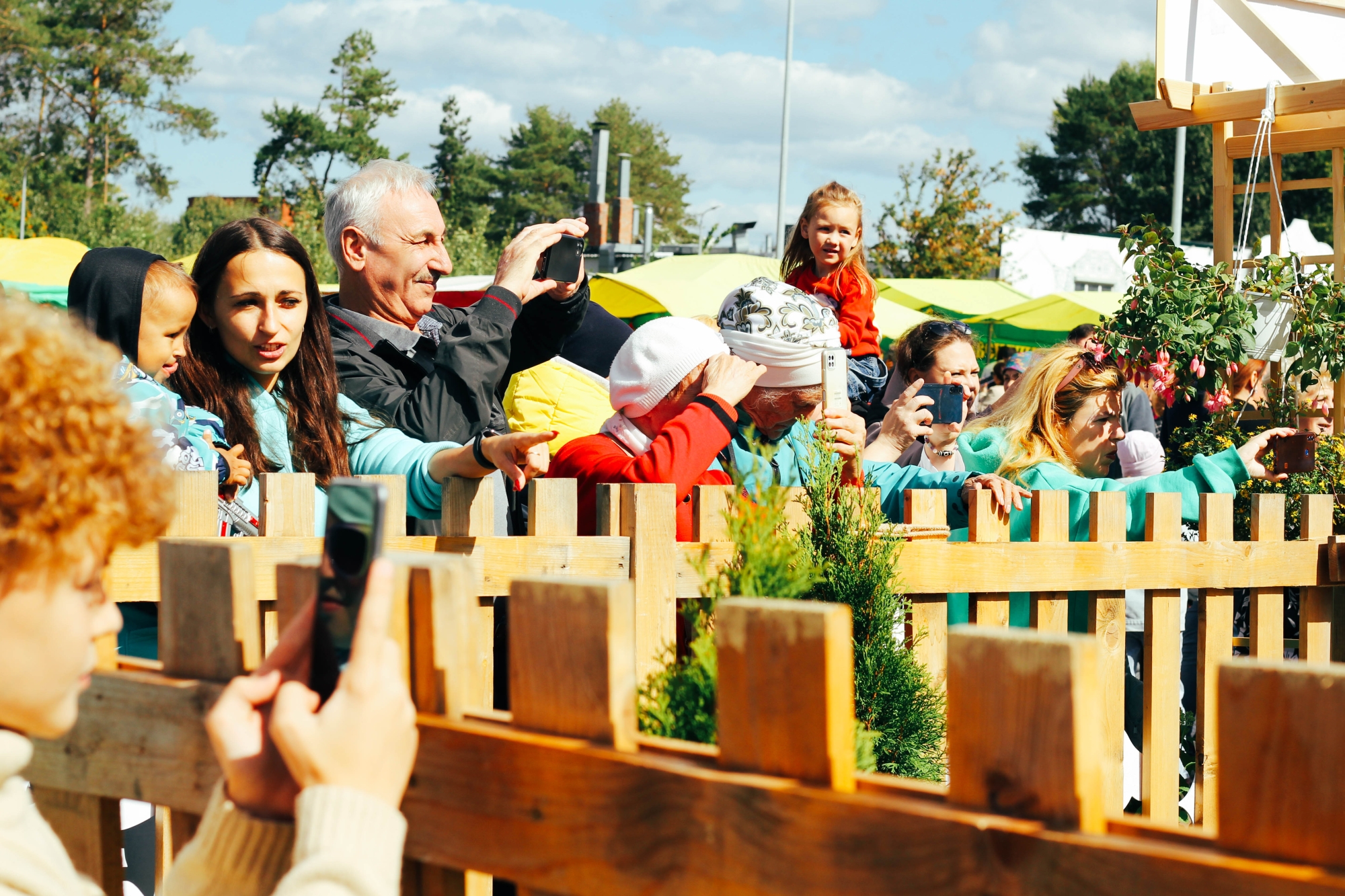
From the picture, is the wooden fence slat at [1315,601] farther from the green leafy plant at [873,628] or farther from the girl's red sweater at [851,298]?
the girl's red sweater at [851,298]

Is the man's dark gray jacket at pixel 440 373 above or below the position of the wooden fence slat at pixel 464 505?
above

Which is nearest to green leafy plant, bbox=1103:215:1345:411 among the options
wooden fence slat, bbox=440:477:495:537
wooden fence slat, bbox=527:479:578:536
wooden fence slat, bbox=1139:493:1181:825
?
wooden fence slat, bbox=1139:493:1181:825

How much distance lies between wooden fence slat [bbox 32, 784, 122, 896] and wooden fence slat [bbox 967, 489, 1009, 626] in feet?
6.19

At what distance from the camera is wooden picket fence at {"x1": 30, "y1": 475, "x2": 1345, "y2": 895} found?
2.73ft

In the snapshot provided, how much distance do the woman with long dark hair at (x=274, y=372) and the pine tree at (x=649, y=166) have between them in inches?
2932

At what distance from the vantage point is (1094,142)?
59.2m

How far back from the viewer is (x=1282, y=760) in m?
0.82

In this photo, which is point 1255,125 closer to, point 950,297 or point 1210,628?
point 1210,628

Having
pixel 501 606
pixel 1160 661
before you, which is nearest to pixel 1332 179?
pixel 1160 661

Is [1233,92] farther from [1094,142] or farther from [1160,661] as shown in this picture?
[1094,142]

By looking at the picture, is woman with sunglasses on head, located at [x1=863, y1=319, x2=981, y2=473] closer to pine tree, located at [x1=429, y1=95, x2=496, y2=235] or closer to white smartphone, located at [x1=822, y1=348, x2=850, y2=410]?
white smartphone, located at [x1=822, y1=348, x2=850, y2=410]

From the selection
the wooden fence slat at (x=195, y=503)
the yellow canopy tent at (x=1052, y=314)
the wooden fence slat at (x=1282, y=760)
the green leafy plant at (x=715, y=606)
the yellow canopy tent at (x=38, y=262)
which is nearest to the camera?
the wooden fence slat at (x=1282, y=760)

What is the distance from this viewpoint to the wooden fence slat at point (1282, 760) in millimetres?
793

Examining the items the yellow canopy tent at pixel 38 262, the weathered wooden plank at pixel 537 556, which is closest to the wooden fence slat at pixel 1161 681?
the weathered wooden plank at pixel 537 556
